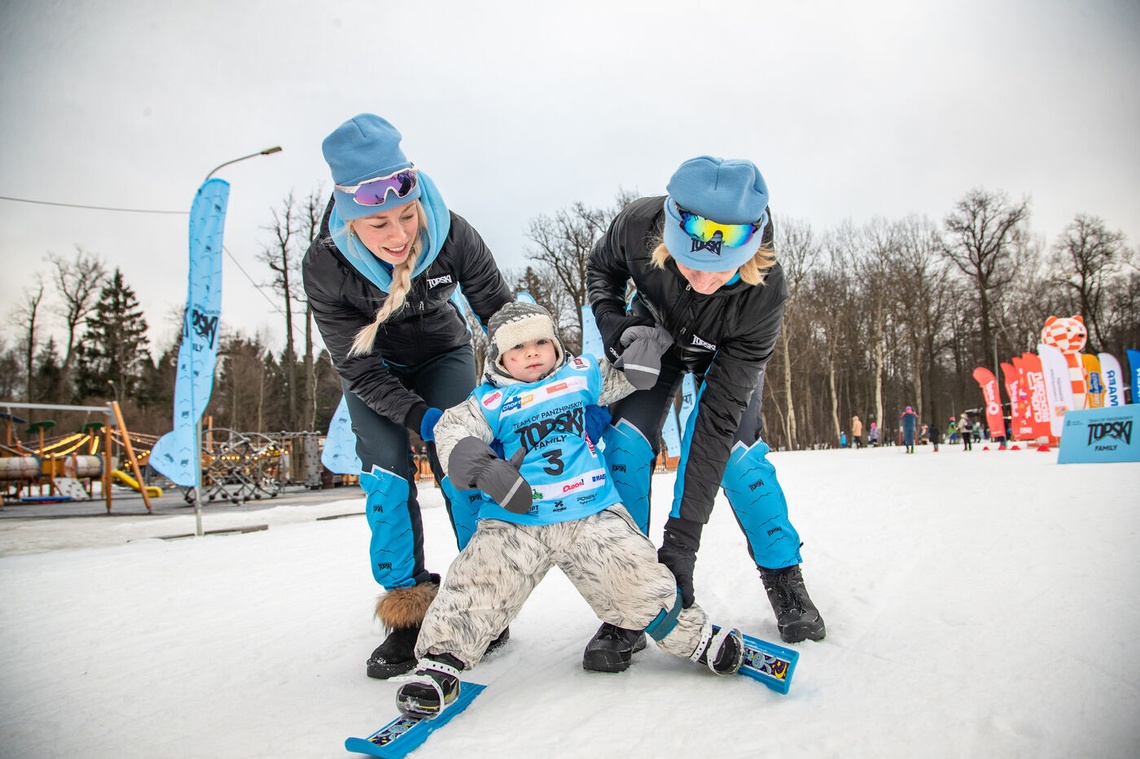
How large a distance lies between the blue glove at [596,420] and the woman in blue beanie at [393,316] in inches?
20.6

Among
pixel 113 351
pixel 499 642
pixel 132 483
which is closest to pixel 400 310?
pixel 499 642

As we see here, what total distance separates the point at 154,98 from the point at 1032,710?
8.65 ft

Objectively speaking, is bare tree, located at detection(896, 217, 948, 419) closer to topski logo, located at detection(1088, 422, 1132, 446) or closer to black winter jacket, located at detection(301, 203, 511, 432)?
topski logo, located at detection(1088, 422, 1132, 446)

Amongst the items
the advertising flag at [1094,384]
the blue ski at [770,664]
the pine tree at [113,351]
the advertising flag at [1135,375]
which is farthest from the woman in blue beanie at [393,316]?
the pine tree at [113,351]

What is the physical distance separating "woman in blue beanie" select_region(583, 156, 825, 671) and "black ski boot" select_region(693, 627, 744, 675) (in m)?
0.13

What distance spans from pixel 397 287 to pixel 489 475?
0.77 m

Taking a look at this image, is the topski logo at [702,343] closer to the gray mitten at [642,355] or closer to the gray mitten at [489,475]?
the gray mitten at [642,355]

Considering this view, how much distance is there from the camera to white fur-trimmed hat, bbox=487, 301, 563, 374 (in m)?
2.05

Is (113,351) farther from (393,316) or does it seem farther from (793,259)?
A: (393,316)

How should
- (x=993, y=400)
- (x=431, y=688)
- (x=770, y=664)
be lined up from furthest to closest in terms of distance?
(x=993, y=400), (x=770, y=664), (x=431, y=688)

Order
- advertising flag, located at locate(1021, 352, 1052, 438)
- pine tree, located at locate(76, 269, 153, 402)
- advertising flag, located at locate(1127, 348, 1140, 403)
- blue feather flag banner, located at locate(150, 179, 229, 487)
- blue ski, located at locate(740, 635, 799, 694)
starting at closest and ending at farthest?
blue ski, located at locate(740, 635, 799, 694) < blue feather flag banner, located at locate(150, 179, 229, 487) < advertising flag, located at locate(1127, 348, 1140, 403) < advertising flag, located at locate(1021, 352, 1052, 438) < pine tree, located at locate(76, 269, 153, 402)

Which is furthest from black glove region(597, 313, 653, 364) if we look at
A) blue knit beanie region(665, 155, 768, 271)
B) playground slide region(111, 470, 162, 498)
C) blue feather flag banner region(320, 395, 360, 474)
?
playground slide region(111, 470, 162, 498)

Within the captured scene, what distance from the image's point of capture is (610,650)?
1.86 meters

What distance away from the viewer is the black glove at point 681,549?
190cm
